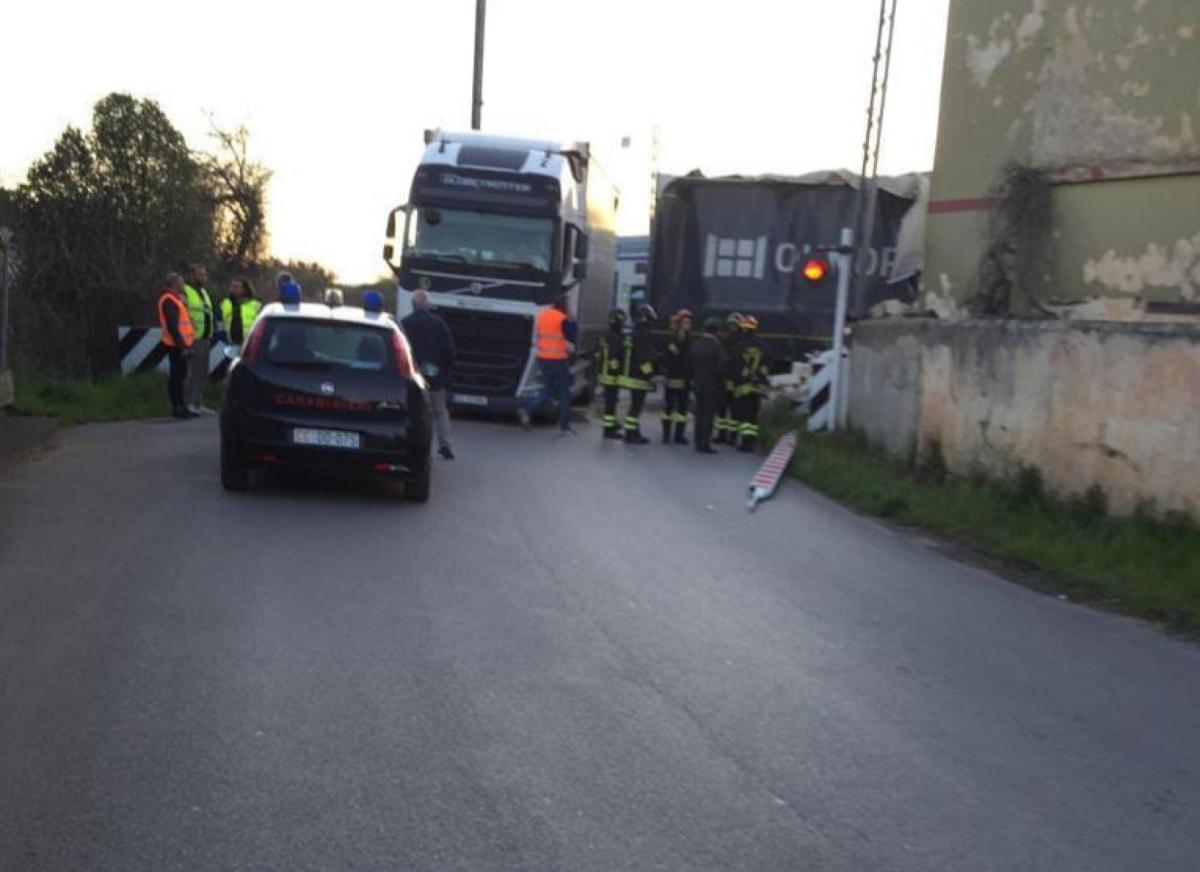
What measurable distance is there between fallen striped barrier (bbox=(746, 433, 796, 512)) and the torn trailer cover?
5.48 metres

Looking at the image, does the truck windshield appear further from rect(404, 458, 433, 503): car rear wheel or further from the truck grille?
rect(404, 458, 433, 503): car rear wheel

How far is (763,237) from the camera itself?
2642 cm

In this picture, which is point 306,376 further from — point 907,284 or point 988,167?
point 907,284

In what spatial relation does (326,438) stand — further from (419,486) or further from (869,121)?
(869,121)

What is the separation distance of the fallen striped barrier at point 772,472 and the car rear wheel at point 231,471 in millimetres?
4556

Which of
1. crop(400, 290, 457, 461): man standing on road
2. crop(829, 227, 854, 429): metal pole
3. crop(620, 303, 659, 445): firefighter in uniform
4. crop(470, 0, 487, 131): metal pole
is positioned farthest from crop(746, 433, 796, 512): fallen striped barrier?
crop(470, 0, 487, 131): metal pole

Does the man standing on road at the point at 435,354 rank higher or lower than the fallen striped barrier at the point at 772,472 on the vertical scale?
higher

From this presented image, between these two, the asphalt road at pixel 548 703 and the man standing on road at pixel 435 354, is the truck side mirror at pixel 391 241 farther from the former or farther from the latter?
the asphalt road at pixel 548 703

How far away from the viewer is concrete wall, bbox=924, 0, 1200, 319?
14.9 m

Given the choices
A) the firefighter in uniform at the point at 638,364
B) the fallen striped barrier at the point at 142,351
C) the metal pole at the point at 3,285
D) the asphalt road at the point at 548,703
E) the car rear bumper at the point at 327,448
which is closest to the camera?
the asphalt road at the point at 548,703

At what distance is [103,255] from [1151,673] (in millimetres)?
28944

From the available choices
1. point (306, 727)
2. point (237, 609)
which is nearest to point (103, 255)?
point (237, 609)

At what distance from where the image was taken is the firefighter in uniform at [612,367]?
881 inches

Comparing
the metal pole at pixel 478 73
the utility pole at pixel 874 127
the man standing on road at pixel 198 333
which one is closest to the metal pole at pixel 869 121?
the utility pole at pixel 874 127
